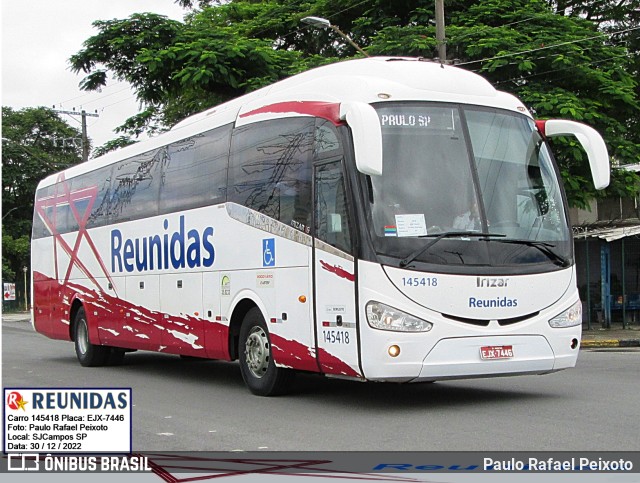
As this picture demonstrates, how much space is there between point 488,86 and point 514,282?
2.44 m

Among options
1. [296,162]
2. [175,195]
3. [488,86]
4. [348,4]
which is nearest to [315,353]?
[296,162]

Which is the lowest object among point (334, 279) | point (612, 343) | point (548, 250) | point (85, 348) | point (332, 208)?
point (612, 343)

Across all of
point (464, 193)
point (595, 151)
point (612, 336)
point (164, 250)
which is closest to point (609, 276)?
point (612, 336)

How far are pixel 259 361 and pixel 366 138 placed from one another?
12.1 feet

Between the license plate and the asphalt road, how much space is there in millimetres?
557

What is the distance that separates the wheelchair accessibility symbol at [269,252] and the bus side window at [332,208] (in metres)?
1.06

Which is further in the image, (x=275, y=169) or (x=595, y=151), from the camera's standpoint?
(x=275, y=169)

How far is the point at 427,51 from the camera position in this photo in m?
24.8

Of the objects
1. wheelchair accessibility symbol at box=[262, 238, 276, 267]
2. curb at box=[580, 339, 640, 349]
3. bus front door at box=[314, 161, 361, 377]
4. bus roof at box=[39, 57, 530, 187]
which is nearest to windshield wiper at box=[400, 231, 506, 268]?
bus front door at box=[314, 161, 361, 377]

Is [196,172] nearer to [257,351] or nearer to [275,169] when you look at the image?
[275,169]

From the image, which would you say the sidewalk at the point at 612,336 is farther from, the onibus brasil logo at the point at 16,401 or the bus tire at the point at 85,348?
the onibus brasil logo at the point at 16,401

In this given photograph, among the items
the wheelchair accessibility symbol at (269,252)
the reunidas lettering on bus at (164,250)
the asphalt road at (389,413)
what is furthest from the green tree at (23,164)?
the wheelchair accessibility symbol at (269,252)

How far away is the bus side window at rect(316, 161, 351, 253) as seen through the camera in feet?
34.2

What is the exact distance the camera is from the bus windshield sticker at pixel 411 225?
33.3 ft
